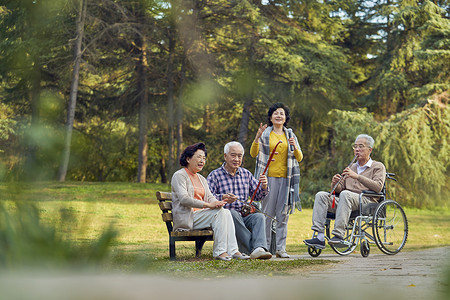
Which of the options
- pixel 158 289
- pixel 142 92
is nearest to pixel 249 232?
pixel 158 289

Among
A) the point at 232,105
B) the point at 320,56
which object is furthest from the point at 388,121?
the point at 232,105

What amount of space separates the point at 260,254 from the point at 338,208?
1141 mm

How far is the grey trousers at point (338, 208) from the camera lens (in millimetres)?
6324

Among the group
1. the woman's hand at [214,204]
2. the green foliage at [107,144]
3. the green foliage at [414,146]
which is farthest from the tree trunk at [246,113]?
the woman's hand at [214,204]

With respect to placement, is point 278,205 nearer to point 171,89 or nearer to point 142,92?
point 171,89

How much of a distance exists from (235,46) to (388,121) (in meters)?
6.50

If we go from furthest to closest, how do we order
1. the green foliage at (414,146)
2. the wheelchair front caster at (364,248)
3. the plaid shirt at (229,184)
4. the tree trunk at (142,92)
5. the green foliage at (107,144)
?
the green foliage at (107,144) → the tree trunk at (142,92) → the green foliage at (414,146) → the wheelchair front caster at (364,248) → the plaid shirt at (229,184)

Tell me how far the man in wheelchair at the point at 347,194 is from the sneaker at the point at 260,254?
0.70m

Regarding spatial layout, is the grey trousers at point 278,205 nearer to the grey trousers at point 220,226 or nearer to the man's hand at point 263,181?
the man's hand at point 263,181

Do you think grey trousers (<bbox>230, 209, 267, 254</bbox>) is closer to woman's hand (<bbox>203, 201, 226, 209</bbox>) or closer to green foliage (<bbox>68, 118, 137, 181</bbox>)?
woman's hand (<bbox>203, 201, 226, 209</bbox>)

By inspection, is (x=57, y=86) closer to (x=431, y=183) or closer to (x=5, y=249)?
(x=431, y=183)

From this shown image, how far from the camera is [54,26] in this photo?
65.4 feet

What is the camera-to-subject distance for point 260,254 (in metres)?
5.66

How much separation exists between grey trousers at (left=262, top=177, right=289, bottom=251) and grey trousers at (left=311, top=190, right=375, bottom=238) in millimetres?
338
